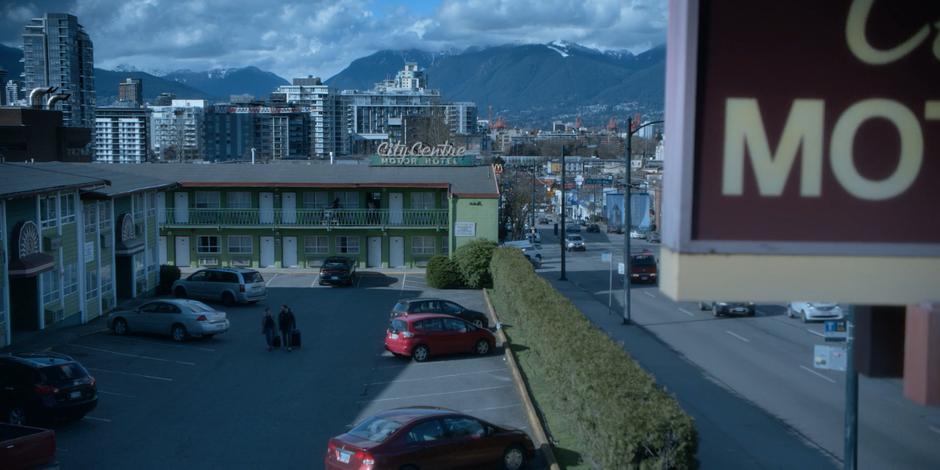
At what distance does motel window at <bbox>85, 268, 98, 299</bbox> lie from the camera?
112ft

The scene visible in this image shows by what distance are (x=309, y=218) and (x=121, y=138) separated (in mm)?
147814

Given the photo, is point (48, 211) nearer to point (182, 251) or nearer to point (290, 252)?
point (182, 251)

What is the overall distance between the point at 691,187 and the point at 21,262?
1109 inches

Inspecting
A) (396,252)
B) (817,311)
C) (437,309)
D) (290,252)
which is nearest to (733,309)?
(817,311)

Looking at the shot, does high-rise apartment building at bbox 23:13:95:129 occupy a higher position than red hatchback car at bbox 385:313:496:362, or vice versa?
high-rise apartment building at bbox 23:13:95:129

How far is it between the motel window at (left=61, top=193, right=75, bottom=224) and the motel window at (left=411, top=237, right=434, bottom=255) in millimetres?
21248

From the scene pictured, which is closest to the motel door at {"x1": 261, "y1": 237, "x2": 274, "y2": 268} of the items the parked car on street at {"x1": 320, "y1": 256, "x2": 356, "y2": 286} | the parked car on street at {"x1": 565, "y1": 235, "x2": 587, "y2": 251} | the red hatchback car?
the parked car on street at {"x1": 320, "y1": 256, "x2": 356, "y2": 286}

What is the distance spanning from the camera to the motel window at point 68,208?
32.2 metres

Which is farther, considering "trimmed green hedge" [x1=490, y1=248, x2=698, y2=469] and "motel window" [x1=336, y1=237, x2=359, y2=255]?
"motel window" [x1=336, y1=237, x2=359, y2=255]

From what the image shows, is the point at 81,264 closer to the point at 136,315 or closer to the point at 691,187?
the point at 136,315

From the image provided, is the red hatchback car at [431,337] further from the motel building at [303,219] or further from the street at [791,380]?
the motel building at [303,219]

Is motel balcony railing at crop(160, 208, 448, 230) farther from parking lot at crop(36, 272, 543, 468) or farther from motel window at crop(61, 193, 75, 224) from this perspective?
motel window at crop(61, 193, 75, 224)

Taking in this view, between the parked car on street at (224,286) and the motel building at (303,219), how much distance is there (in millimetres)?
10845

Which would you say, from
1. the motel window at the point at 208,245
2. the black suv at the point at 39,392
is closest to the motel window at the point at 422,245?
the motel window at the point at 208,245
